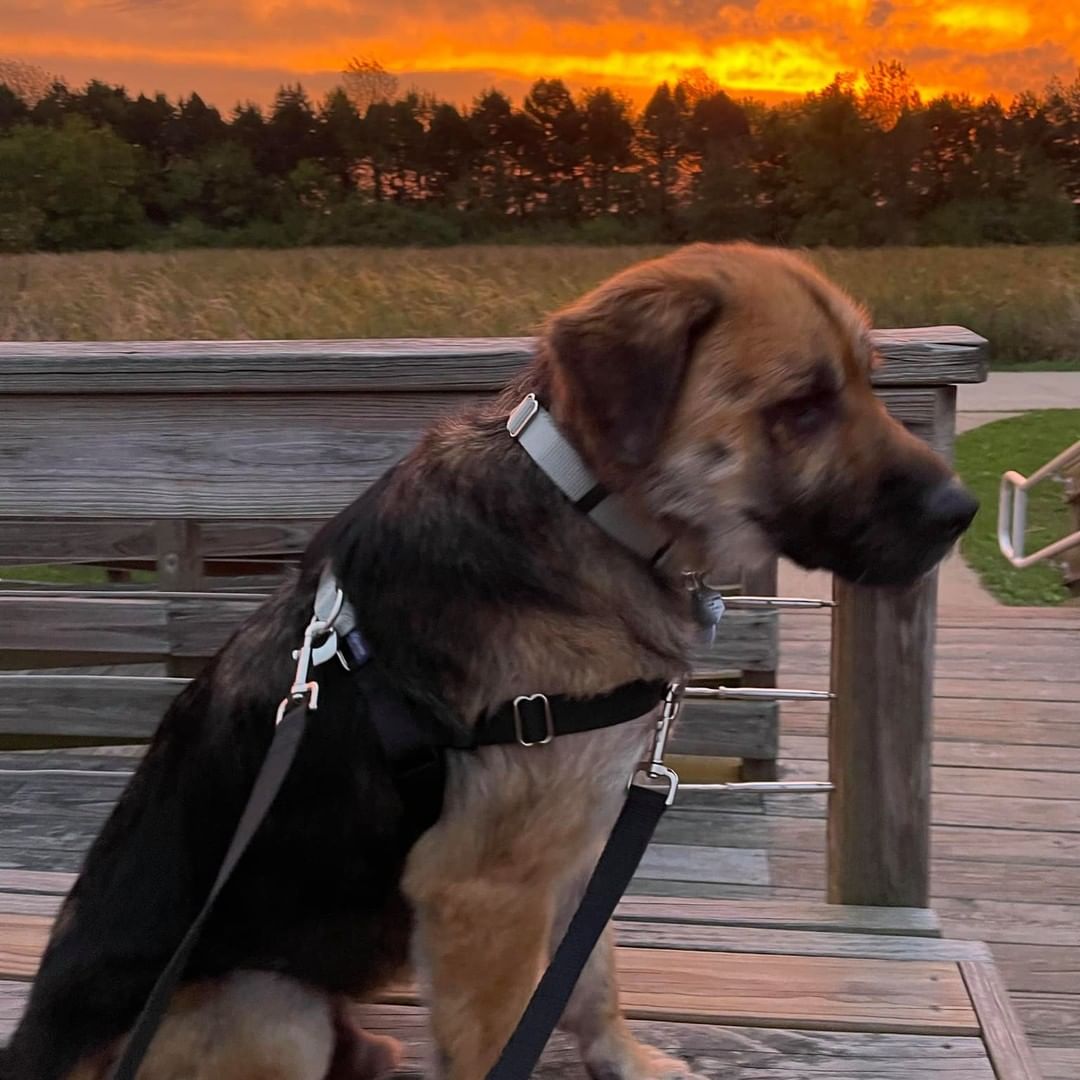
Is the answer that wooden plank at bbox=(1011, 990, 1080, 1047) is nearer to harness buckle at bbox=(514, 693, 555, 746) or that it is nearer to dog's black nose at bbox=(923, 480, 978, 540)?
dog's black nose at bbox=(923, 480, 978, 540)

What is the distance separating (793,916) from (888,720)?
451 millimetres

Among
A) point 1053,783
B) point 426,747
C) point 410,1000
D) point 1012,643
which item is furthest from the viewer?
point 1012,643

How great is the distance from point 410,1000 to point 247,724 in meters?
0.75

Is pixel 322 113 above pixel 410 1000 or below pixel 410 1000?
above

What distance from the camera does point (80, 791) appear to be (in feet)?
12.6

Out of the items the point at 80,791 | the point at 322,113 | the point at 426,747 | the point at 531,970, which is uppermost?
the point at 322,113

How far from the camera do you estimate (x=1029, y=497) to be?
10438 mm

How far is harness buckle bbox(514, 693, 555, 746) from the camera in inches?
58.6

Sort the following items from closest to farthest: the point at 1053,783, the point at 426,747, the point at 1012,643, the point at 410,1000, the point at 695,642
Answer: the point at 426,747
the point at 695,642
the point at 410,1000
the point at 1053,783
the point at 1012,643

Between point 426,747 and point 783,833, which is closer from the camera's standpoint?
point 426,747

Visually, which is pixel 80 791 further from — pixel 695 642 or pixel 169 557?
pixel 695 642

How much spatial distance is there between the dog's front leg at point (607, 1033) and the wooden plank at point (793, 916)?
15.6 inches

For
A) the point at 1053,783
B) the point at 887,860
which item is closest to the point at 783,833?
the point at 1053,783

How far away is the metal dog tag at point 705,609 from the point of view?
1664 mm
